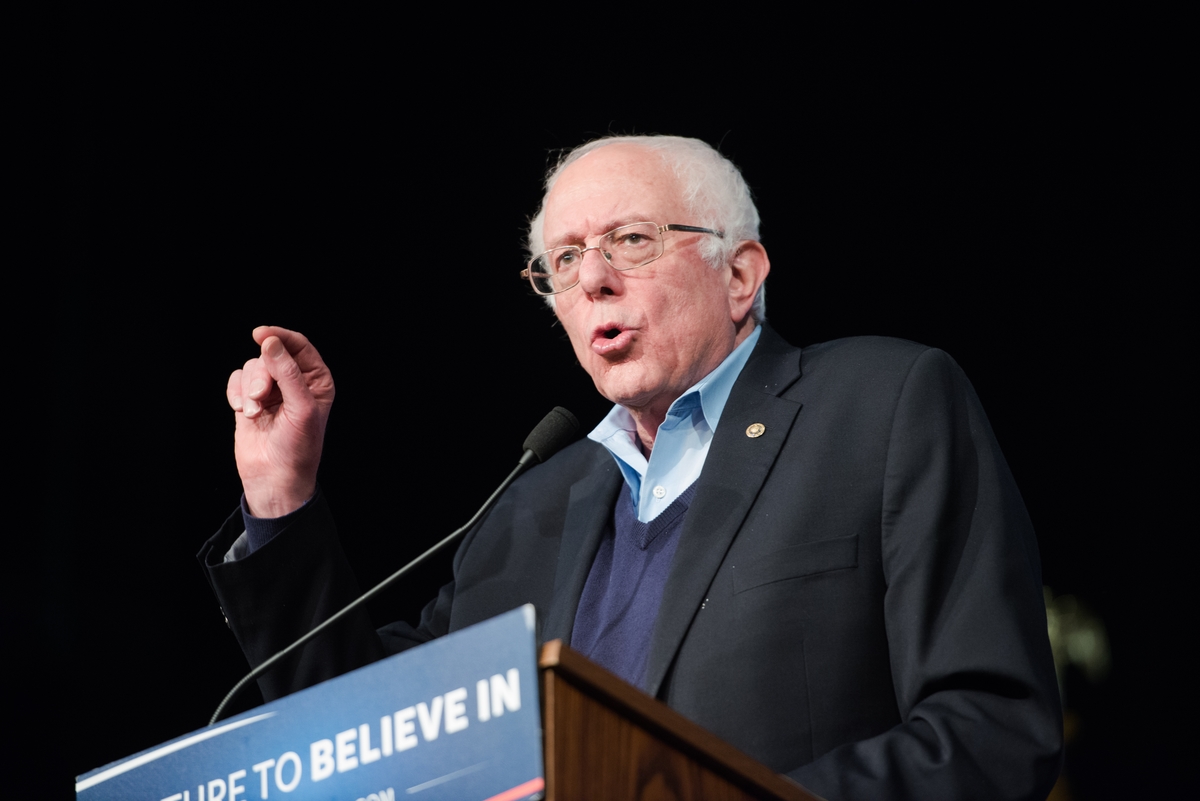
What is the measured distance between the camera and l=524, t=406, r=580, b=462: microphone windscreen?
1610mm

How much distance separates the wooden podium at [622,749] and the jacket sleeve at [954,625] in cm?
34

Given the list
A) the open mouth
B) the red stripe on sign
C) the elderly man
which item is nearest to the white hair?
the elderly man

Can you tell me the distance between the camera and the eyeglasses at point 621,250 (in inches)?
76.4

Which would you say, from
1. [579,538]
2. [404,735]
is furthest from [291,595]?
[404,735]

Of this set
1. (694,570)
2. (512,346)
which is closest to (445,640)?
(694,570)

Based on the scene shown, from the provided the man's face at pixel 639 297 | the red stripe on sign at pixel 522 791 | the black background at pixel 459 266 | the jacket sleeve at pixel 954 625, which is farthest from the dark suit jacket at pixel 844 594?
the black background at pixel 459 266

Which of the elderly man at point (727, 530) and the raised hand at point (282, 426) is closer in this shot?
the elderly man at point (727, 530)

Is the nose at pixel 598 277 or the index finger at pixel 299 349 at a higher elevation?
the nose at pixel 598 277

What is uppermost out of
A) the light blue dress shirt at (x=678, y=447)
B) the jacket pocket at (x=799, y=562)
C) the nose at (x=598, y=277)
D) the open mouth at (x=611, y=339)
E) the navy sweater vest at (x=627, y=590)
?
the nose at (x=598, y=277)

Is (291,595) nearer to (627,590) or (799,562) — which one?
(627,590)

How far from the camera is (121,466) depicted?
280 centimetres

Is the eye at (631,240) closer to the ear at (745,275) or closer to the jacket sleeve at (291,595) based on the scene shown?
the ear at (745,275)

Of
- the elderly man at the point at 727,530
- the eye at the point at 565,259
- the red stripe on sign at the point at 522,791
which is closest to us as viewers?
the red stripe on sign at the point at 522,791

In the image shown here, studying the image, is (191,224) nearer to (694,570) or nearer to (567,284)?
(567,284)
